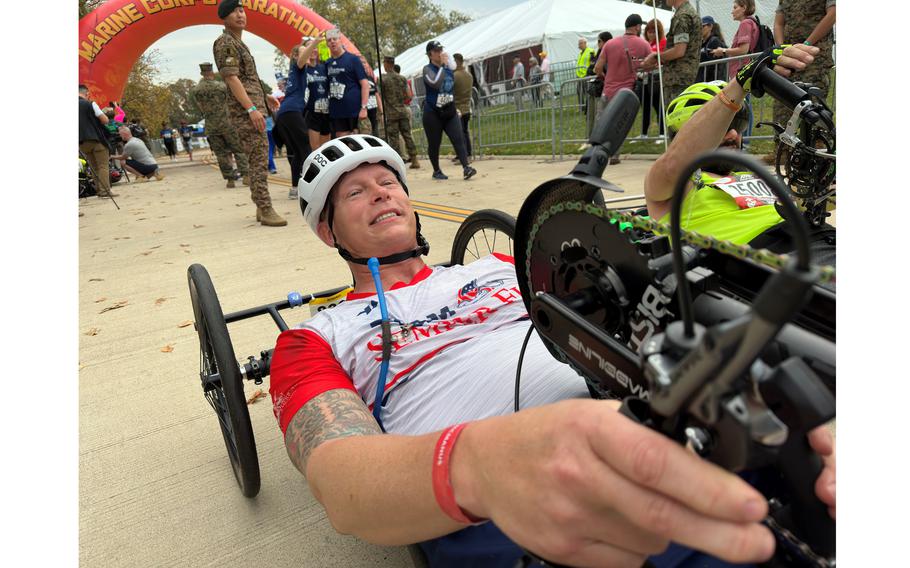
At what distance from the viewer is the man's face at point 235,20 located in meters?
5.38

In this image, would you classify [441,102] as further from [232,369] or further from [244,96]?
[232,369]

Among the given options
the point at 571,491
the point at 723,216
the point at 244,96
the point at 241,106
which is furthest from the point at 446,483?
the point at 241,106

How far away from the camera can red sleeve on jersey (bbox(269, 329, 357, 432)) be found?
132cm

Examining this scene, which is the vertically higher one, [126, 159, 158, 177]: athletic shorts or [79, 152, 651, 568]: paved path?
[126, 159, 158, 177]: athletic shorts

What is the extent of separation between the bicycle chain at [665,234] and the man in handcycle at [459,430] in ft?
0.74

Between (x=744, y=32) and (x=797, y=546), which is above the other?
(x=744, y=32)

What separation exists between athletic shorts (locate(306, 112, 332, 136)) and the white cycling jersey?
542cm

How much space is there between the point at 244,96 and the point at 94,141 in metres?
5.99

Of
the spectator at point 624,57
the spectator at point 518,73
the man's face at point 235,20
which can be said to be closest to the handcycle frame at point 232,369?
the man's face at point 235,20

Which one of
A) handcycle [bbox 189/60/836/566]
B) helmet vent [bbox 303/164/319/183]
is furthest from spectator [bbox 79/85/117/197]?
handcycle [bbox 189/60/836/566]

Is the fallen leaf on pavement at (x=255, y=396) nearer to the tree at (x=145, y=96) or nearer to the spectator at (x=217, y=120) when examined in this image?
the spectator at (x=217, y=120)

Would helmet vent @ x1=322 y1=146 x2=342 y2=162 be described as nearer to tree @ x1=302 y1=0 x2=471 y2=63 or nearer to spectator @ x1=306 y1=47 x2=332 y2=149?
spectator @ x1=306 y1=47 x2=332 y2=149

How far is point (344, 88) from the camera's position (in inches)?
255

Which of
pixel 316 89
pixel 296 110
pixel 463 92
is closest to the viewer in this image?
pixel 316 89
